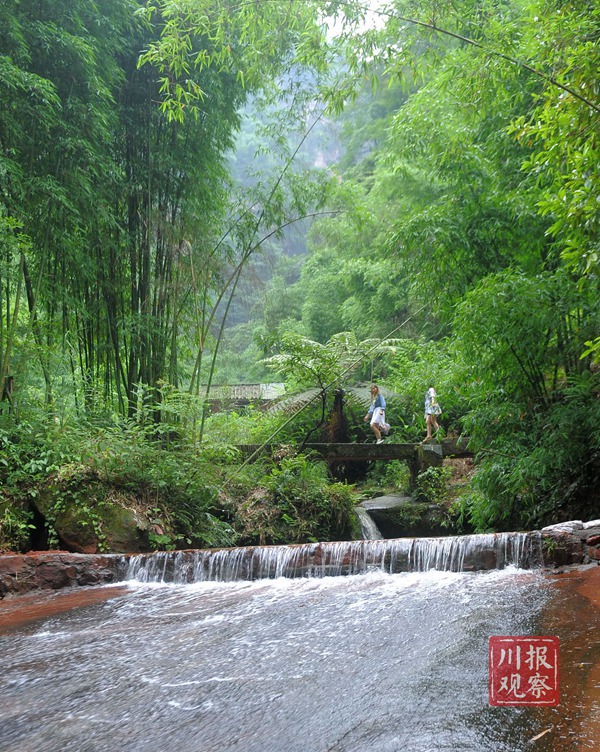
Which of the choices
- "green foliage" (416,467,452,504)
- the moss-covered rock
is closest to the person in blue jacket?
"green foliage" (416,467,452,504)

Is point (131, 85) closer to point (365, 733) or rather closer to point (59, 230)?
point (59, 230)

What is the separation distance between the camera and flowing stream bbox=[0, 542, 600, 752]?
240cm

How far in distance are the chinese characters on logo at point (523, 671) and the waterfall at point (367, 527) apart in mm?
4950

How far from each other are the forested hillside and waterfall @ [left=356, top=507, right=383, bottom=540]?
0.43 meters

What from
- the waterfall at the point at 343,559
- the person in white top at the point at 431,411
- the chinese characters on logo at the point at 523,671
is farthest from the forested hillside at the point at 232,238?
the chinese characters on logo at the point at 523,671

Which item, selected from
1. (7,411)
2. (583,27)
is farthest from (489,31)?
(7,411)

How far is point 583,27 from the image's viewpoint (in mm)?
4109

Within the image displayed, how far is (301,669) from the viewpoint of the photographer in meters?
3.16

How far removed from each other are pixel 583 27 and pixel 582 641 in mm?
3613

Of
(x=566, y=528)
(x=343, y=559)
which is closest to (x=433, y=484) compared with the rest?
(x=343, y=559)

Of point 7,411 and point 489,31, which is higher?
point 489,31

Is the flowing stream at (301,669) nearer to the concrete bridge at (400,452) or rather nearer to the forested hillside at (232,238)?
the forested hillside at (232,238)

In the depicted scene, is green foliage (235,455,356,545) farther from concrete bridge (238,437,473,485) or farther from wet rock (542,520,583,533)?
wet rock (542,520,583,533)

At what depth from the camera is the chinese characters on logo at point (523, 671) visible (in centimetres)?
255
